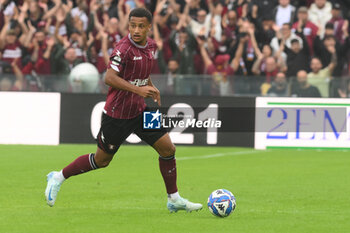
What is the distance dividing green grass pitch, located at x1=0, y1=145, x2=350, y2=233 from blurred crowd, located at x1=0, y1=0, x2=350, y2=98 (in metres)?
1.55

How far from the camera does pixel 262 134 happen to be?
17766mm

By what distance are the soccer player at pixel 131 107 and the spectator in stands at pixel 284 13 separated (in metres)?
11.9

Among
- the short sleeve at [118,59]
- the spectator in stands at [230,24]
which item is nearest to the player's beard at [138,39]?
the short sleeve at [118,59]

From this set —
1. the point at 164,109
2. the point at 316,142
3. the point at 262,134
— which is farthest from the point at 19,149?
the point at 316,142

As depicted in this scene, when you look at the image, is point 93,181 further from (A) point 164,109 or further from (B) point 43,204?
(A) point 164,109

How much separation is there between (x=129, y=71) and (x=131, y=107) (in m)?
0.42

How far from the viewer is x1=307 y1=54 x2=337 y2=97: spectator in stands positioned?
17391 millimetres

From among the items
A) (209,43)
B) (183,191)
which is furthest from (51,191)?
(209,43)

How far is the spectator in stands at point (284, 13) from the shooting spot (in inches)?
787

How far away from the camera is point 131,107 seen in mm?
Answer: 8500

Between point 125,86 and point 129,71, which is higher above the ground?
point 129,71

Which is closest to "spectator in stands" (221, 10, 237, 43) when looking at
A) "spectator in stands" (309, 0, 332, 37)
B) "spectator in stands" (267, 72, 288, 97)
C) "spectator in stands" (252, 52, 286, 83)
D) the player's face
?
"spectator in stands" (252, 52, 286, 83)

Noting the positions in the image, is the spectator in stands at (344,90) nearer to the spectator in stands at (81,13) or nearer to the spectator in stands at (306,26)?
the spectator in stands at (306,26)

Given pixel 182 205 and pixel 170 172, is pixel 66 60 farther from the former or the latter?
pixel 182 205
